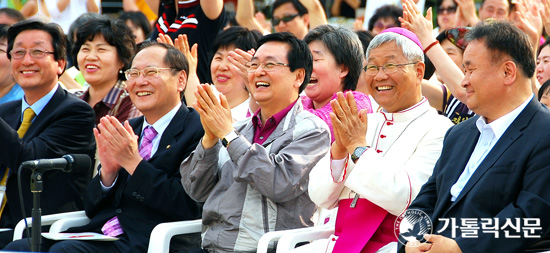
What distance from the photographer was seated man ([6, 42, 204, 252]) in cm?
501

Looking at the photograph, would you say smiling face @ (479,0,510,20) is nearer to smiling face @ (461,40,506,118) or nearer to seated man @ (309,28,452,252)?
seated man @ (309,28,452,252)

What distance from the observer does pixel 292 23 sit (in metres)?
8.32

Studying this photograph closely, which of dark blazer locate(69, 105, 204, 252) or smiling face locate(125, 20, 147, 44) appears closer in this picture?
dark blazer locate(69, 105, 204, 252)

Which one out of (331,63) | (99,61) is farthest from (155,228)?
(99,61)

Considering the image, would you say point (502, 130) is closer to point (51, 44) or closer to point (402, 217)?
point (402, 217)

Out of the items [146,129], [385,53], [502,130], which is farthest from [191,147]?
[502,130]

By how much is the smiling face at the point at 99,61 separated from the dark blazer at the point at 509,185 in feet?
11.7

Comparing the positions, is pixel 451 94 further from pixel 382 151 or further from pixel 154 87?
pixel 154 87

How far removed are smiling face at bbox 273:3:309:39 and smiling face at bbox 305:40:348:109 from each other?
9.27 feet

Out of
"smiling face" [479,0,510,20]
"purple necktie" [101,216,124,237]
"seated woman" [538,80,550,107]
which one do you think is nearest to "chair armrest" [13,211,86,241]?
"purple necktie" [101,216,124,237]

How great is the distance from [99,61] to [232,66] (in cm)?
114

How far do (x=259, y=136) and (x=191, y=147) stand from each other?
61cm

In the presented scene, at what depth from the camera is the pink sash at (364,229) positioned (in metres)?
4.14

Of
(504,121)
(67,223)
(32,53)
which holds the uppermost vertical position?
(32,53)
